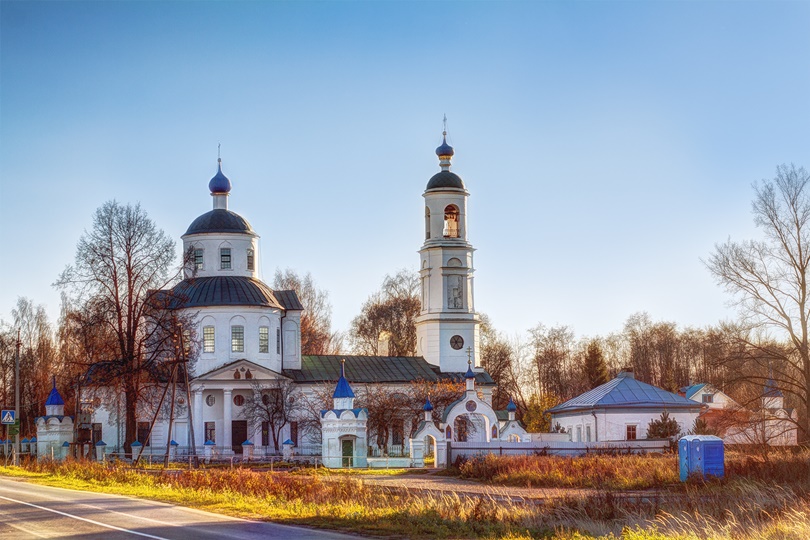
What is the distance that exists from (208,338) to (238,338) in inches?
62.1

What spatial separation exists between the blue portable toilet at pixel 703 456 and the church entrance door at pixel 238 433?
103 feet

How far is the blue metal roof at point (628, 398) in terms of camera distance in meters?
54.8

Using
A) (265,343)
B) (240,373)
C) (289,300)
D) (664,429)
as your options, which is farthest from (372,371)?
(664,429)

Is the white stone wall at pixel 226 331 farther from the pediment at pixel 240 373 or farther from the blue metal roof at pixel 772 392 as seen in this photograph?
the blue metal roof at pixel 772 392

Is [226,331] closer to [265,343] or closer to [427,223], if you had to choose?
[265,343]

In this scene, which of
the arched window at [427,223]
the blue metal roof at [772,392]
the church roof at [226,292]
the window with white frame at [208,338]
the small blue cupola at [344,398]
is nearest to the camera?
the blue metal roof at [772,392]

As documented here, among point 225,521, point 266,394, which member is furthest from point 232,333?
point 225,521

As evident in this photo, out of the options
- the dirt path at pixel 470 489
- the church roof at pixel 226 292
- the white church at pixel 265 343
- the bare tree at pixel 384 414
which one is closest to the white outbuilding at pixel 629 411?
the white church at pixel 265 343

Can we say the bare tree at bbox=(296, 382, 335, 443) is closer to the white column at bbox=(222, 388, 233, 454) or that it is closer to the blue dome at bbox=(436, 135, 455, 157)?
the white column at bbox=(222, 388, 233, 454)

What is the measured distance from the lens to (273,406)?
57.5m

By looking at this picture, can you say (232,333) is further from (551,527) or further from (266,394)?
(551,527)

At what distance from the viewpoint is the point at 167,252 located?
4922cm

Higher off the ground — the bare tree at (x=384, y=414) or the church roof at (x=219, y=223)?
the church roof at (x=219, y=223)

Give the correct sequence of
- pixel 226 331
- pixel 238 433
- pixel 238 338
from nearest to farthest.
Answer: pixel 238 433, pixel 226 331, pixel 238 338
